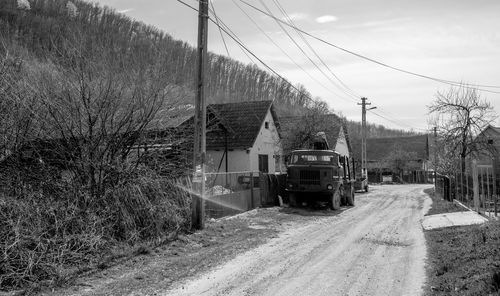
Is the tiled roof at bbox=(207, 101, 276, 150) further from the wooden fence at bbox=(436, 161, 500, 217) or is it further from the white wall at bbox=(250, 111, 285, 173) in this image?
the wooden fence at bbox=(436, 161, 500, 217)

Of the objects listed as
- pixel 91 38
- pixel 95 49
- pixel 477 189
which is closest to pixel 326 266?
pixel 95 49

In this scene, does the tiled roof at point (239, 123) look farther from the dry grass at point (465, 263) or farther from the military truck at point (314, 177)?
the dry grass at point (465, 263)

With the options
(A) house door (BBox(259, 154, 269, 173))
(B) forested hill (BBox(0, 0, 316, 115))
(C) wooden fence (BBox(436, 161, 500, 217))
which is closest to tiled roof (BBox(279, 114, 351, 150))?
(A) house door (BBox(259, 154, 269, 173))

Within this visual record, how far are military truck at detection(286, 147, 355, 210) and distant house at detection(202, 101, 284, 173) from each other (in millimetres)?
6950

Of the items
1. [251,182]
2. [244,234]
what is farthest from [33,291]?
[251,182]

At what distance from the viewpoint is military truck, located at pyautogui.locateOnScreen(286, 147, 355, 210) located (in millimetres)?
19047

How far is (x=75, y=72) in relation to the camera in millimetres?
9750

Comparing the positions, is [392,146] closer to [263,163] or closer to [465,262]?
[263,163]

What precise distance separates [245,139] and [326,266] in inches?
791

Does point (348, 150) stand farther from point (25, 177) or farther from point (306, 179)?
point (25, 177)

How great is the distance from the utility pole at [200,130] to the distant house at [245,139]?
12.7 meters

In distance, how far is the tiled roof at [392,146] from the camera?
81625 millimetres

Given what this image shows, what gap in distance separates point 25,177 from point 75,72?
244 cm

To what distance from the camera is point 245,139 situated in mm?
28438
